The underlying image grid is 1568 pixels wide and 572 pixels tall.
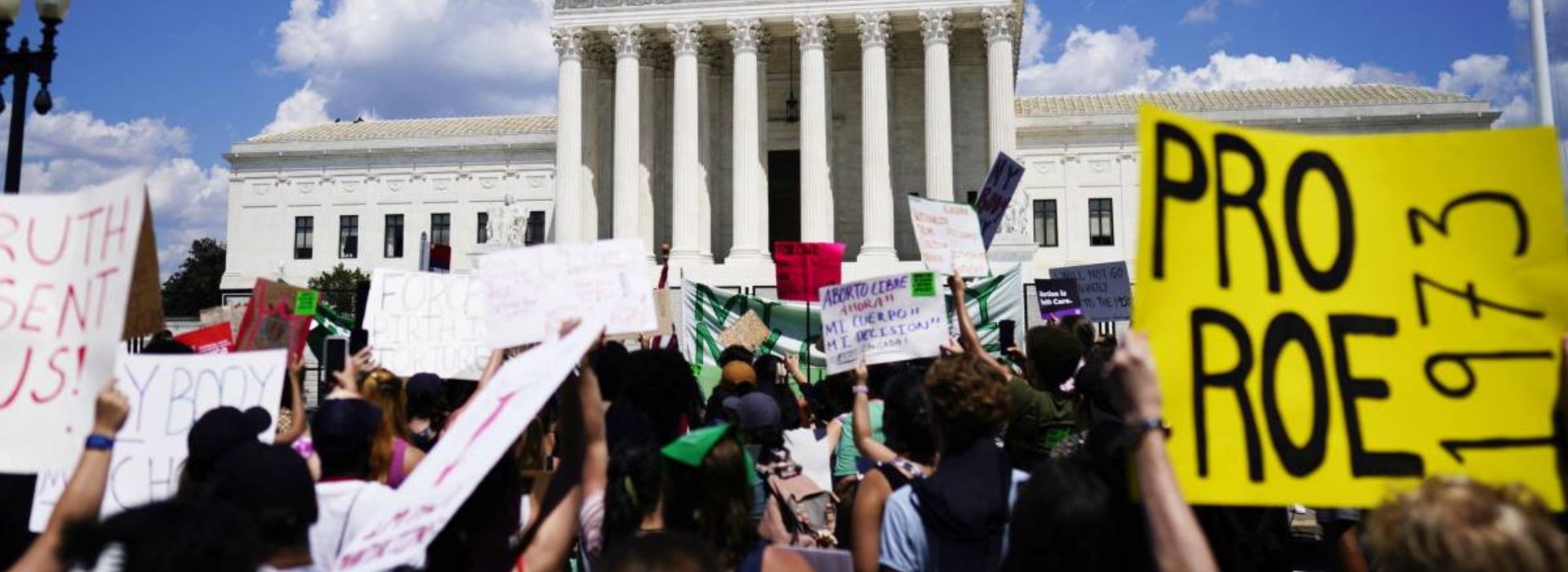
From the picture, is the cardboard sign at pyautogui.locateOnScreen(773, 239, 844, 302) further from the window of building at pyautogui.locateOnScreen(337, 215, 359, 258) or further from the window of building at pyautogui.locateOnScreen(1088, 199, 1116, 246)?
the window of building at pyautogui.locateOnScreen(337, 215, 359, 258)

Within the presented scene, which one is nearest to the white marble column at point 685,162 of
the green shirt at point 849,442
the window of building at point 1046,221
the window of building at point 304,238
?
the window of building at point 1046,221

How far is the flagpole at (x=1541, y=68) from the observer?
28.5 feet

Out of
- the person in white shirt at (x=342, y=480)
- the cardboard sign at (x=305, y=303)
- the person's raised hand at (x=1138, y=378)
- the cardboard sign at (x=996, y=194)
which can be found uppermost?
the cardboard sign at (x=996, y=194)

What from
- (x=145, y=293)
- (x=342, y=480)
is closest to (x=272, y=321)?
(x=145, y=293)

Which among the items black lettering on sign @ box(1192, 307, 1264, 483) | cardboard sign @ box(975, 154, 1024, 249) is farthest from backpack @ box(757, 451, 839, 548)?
cardboard sign @ box(975, 154, 1024, 249)

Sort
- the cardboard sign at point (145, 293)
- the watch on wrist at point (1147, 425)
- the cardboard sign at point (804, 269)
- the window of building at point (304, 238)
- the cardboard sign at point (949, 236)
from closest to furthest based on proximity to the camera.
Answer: the watch on wrist at point (1147, 425)
the cardboard sign at point (145, 293)
the cardboard sign at point (949, 236)
the cardboard sign at point (804, 269)
the window of building at point (304, 238)

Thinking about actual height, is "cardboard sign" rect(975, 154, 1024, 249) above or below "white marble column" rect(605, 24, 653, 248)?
below

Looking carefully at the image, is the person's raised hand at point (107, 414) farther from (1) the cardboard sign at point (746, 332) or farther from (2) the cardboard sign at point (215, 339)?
(1) the cardboard sign at point (746, 332)

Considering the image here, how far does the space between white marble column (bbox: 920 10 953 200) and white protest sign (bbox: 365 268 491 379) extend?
86.0 feet

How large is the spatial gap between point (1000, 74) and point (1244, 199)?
32690 millimetres

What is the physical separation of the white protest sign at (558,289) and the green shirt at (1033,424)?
1.80 metres

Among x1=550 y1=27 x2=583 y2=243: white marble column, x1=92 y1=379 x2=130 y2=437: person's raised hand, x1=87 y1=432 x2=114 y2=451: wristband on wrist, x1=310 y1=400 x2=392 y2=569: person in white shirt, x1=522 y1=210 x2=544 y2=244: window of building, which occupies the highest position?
x1=550 y1=27 x2=583 y2=243: white marble column

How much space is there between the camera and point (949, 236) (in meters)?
10.0

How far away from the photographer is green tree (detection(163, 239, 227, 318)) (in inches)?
2576
